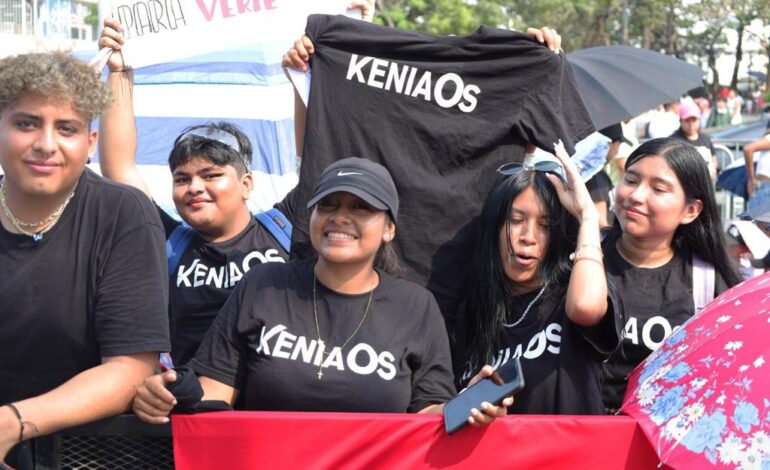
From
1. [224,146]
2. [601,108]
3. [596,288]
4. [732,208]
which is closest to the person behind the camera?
[596,288]

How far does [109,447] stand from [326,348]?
0.65 meters

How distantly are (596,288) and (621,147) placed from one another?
686 cm

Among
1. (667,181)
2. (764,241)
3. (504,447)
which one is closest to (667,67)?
(764,241)

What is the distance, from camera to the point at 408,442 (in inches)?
110

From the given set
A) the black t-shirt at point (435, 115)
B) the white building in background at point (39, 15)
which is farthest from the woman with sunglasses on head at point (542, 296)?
the white building in background at point (39, 15)

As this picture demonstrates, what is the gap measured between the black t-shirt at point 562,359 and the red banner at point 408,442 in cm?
40

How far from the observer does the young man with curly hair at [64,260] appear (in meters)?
2.76

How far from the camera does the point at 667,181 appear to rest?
12.2 feet

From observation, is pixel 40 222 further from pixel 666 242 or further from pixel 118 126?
pixel 666 242

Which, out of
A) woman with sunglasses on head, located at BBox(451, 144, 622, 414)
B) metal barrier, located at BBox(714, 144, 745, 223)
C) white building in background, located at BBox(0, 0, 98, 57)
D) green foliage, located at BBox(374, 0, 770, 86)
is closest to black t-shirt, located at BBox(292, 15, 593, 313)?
woman with sunglasses on head, located at BBox(451, 144, 622, 414)

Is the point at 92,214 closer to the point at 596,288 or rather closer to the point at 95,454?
the point at 95,454

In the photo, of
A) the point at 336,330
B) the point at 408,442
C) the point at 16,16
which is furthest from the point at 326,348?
the point at 16,16

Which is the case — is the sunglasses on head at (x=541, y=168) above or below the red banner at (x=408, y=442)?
above

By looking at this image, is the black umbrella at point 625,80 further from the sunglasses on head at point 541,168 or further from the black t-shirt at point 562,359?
the black t-shirt at point 562,359
